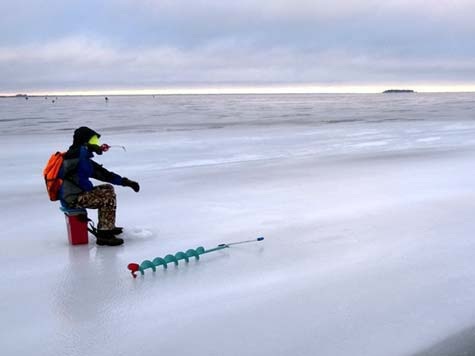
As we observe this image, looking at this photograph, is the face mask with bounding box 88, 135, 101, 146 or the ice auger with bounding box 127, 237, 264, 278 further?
the face mask with bounding box 88, 135, 101, 146

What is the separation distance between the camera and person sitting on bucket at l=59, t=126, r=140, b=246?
4656 millimetres

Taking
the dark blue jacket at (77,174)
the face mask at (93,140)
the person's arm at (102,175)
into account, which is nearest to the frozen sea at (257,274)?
the dark blue jacket at (77,174)

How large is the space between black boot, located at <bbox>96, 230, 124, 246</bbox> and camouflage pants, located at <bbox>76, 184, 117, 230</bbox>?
5cm

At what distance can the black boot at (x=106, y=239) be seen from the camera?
4953 millimetres

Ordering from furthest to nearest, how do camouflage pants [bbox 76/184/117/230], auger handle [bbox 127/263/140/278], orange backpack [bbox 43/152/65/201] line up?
camouflage pants [bbox 76/184/117/230], orange backpack [bbox 43/152/65/201], auger handle [bbox 127/263/140/278]

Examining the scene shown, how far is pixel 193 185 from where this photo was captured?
827 cm

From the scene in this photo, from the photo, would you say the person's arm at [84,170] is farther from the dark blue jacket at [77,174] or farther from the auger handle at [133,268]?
the auger handle at [133,268]

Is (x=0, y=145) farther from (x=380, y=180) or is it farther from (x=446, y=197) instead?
(x=446, y=197)

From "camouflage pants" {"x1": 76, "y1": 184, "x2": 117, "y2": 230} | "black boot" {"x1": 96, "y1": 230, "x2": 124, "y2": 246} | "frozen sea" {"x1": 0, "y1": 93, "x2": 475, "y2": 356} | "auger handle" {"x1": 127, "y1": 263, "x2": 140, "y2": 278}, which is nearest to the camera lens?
"frozen sea" {"x1": 0, "y1": 93, "x2": 475, "y2": 356}

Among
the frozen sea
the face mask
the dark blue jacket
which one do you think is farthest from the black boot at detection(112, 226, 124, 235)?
the face mask

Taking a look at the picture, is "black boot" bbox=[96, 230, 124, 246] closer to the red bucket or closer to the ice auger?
A: the red bucket

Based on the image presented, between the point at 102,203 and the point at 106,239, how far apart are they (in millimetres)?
372

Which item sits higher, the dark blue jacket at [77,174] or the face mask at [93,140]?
the face mask at [93,140]

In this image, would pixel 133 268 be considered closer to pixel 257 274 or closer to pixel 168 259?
pixel 168 259
